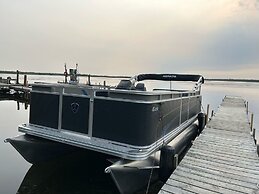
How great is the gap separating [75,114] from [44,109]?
3.18ft

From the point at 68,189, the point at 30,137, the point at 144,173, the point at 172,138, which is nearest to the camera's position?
the point at 144,173

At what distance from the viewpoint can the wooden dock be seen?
13.3ft

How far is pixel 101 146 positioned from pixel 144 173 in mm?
986

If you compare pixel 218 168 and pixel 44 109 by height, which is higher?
pixel 44 109

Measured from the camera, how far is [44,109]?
6008mm

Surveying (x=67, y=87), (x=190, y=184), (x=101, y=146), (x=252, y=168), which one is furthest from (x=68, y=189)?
(x=252, y=168)

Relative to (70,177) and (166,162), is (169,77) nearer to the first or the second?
(166,162)

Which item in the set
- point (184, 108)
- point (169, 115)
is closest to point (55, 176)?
point (169, 115)

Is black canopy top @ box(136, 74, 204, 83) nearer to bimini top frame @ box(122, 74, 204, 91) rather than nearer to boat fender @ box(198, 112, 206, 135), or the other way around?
bimini top frame @ box(122, 74, 204, 91)

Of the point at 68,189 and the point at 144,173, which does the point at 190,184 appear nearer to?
the point at 144,173

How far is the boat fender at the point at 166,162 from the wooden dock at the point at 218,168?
249mm

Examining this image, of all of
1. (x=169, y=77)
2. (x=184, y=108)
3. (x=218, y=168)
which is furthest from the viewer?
(x=169, y=77)

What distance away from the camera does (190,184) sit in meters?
4.12

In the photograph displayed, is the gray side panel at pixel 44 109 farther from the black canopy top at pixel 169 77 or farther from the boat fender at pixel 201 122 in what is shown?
the boat fender at pixel 201 122
